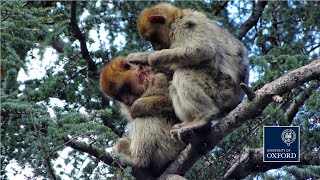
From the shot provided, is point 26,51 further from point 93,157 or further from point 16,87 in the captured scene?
point 93,157

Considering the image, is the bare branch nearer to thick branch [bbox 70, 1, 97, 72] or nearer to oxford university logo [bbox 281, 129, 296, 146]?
thick branch [bbox 70, 1, 97, 72]

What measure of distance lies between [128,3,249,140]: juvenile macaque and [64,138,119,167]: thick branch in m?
0.69

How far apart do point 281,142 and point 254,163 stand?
40 cm

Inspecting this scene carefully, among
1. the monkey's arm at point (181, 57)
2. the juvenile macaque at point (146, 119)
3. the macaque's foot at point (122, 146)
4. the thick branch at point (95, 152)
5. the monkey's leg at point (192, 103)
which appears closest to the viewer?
the thick branch at point (95, 152)

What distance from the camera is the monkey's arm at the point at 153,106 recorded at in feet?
27.2

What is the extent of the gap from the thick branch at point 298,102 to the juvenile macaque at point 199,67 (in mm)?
927

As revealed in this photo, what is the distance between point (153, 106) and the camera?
830cm

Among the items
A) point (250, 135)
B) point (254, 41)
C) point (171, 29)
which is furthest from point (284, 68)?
point (254, 41)

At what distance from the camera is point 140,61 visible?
8.59 m

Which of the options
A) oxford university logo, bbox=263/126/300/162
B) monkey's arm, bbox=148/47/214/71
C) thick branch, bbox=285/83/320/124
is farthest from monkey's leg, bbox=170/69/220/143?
thick branch, bbox=285/83/320/124

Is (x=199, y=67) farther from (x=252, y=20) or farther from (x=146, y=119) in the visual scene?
(x=252, y=20)

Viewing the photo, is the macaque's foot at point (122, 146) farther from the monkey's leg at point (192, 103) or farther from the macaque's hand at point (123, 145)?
the monkey's leg at point (192, 103)

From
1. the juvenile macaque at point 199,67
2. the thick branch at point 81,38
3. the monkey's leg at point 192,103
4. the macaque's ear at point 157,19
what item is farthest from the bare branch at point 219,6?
the monkey's leg at point 192,103

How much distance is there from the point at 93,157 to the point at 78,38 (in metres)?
2.15
